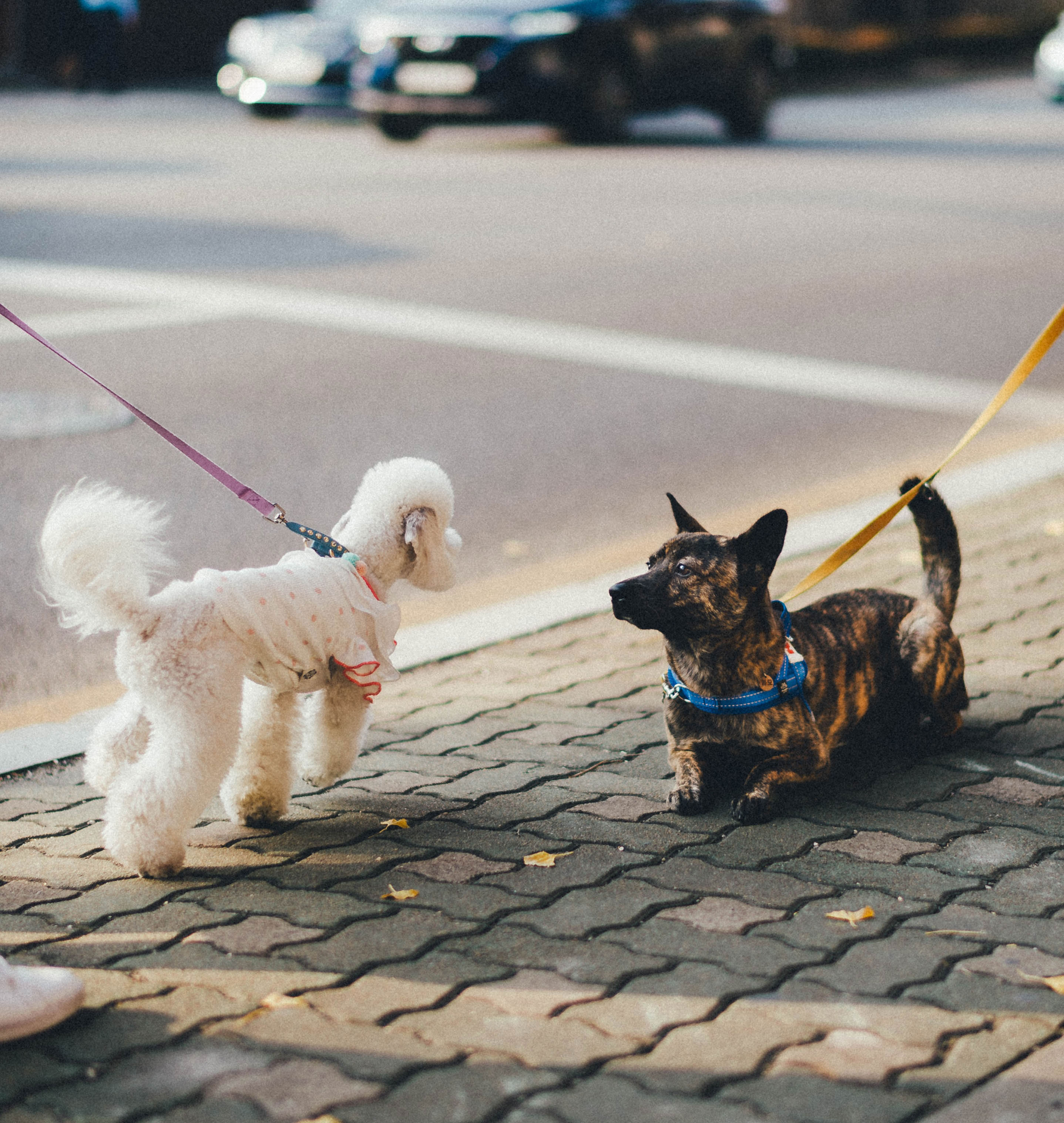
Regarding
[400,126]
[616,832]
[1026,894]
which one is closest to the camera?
[1026,894]

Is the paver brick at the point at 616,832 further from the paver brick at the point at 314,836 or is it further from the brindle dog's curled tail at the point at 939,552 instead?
the brindle dog's curled tail at the point at 939,552

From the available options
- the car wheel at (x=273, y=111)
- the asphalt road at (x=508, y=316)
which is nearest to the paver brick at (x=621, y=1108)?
the asphalt road at (x=508, y=316)

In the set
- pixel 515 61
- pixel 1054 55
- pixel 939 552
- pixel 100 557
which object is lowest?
pixel 939 552

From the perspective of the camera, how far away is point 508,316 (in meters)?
10.7

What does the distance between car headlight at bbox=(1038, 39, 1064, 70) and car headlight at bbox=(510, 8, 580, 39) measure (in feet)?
42.7

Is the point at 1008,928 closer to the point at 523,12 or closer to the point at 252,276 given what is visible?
the point at 252,276

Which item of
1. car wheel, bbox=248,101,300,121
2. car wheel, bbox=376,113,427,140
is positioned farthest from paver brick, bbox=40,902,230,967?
car wheel, bbox=248,101,300,121

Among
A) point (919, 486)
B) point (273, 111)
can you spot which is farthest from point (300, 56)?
point (919, 486)

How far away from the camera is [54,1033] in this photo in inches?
117

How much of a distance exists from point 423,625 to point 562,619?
50 cm

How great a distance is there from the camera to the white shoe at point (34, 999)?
290 centimetres

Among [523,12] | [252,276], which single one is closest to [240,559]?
[252,276]

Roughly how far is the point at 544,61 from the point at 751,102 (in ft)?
13.3

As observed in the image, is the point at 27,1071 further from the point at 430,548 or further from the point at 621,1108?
the point at 430,548
